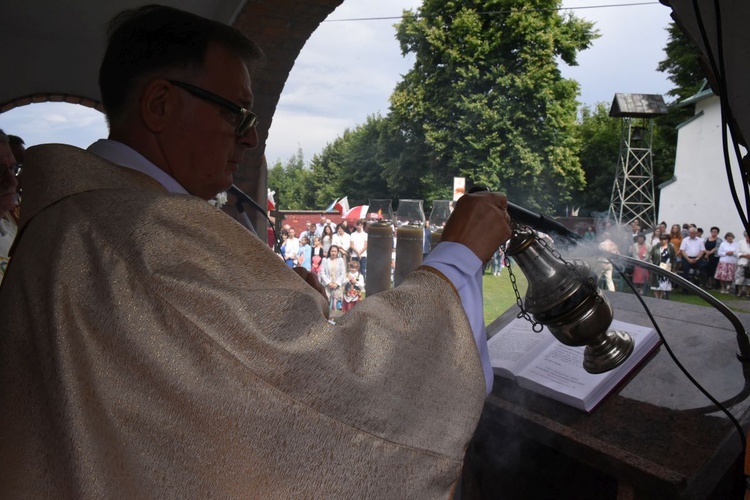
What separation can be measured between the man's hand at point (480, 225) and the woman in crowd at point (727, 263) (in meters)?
13.5

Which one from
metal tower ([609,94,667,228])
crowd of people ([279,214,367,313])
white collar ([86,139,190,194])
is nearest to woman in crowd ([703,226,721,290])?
crowd of people ([279,214,367,313])

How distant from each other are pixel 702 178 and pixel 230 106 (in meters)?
23.9

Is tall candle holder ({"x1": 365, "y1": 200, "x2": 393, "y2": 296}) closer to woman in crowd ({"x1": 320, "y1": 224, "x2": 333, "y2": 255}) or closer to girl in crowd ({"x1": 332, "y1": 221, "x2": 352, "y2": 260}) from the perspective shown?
girl in crowd ({"x1": 332, "y1": 221, "x2": 352, "y2": 260})

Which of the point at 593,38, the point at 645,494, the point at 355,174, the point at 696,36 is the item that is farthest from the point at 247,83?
the point at 355,174

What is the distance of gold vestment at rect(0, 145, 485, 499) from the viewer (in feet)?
2.84

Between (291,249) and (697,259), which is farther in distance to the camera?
(697,259)

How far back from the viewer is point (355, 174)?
36.2 metres

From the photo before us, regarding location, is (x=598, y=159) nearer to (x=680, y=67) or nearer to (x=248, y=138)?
(x=680, y=67)

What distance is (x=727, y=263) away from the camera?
12.6 metres

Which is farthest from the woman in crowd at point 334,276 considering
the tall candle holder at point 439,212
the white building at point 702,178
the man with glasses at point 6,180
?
the white building at point 702,178

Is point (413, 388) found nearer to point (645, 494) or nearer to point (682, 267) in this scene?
point (645, 494)

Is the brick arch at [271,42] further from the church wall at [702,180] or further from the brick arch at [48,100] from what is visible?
the church wall at [702,180]

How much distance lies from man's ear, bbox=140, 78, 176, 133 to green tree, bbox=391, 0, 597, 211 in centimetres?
2383

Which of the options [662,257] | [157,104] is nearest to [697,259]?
[662,257]
